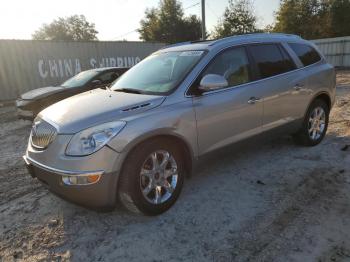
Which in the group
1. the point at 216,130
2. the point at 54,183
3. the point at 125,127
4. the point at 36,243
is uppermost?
the point at 125,127

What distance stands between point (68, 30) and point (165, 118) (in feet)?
246

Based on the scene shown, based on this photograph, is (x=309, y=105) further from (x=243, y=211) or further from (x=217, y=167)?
(x=243, y=211)

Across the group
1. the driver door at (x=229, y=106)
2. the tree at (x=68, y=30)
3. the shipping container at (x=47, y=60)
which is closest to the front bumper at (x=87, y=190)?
the driver door at (x=229, y=106)

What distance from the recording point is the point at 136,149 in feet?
10.7

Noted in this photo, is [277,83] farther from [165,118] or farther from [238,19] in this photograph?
[238,19]

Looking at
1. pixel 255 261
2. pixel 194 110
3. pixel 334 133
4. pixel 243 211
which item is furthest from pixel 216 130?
pixel 334 133

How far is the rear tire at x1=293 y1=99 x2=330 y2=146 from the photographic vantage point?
17.9 ft

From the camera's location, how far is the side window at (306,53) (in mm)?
5320

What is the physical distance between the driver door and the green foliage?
3512 centimetres

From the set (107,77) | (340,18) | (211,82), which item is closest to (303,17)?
(340,18)

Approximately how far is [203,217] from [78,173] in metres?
1.36

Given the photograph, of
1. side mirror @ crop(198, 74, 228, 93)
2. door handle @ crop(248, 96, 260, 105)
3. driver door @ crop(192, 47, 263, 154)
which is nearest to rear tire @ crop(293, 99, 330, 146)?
driver door @ crop(192, 47, 263, 154)

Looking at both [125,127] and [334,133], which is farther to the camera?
[334,133]

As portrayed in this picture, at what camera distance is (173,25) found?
4312 centimetres
